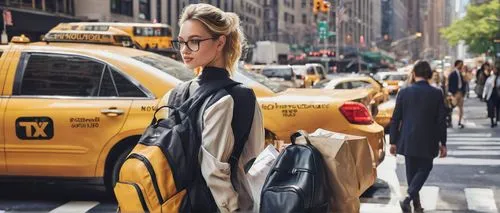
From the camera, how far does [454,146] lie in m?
11.2

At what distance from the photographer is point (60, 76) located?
5867 mm

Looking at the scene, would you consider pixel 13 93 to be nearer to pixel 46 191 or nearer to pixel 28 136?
pixel 28 136

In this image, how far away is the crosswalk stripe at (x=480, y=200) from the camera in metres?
6.09

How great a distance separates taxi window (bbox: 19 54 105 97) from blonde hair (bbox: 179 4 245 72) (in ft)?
11.4

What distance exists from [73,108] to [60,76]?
0.39 metres

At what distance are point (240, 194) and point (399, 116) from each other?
3.77m

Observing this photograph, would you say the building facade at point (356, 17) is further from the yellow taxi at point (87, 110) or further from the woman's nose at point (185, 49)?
the woman's nose at point (185, 49)

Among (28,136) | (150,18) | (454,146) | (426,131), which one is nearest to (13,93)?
(28,136)

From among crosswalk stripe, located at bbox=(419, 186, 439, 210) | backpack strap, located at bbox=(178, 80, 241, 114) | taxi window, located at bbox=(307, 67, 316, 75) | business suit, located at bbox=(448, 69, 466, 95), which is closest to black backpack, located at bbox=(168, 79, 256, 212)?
backpack strap, located at bbox=(178, 80, 241, 114)

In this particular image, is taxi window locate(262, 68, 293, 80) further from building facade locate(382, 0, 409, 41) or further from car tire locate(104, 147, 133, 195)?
building facade locate(382, 0, 409, 41)

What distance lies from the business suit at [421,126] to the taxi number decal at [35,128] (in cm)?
318

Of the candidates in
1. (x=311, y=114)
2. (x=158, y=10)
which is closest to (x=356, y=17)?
(x=158, y=10)

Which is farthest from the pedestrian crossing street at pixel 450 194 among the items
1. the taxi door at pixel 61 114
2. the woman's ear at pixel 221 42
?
the woman's ear at pixel 221 42

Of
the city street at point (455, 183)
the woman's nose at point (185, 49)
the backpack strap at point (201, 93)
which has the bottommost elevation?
the city street at point (455, 183)
